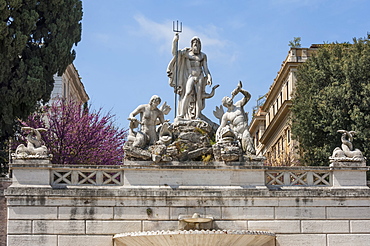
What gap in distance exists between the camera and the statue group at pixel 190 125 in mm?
27688

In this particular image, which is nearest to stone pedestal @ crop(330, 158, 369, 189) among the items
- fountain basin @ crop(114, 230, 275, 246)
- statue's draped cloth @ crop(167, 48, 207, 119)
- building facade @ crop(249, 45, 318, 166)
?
fountain basin @ crop(114, 230, 275, 246)

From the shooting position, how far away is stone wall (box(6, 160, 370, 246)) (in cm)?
2670

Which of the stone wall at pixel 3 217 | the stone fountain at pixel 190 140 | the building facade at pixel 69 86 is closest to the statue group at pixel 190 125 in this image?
the stone fountain at pixel 190 140

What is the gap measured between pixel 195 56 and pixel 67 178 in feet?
21.6

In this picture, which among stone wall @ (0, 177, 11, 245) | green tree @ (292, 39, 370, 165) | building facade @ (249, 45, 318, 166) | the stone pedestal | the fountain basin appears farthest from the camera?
building facade @ (249, 45, 318, 166)

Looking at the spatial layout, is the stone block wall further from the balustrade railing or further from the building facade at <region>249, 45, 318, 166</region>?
the building facade at <region>249, 45, 318, 166</region>

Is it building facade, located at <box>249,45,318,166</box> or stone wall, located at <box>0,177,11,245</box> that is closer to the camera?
stone wall, located at <box>0,177,11,245</box>

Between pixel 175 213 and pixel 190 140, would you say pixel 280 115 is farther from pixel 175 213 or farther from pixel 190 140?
pixel 175 213

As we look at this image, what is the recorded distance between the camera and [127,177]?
27.4m

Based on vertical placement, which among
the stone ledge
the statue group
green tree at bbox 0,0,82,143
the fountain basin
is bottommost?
the fountain basin

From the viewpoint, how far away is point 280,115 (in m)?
57.6

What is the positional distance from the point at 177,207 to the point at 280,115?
31.3m

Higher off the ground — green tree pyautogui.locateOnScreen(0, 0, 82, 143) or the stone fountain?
green tree pyautogui.locateOnScreen(0, 0, 82, 143)

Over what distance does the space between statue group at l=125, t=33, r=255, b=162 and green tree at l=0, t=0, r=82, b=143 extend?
26.2ft
